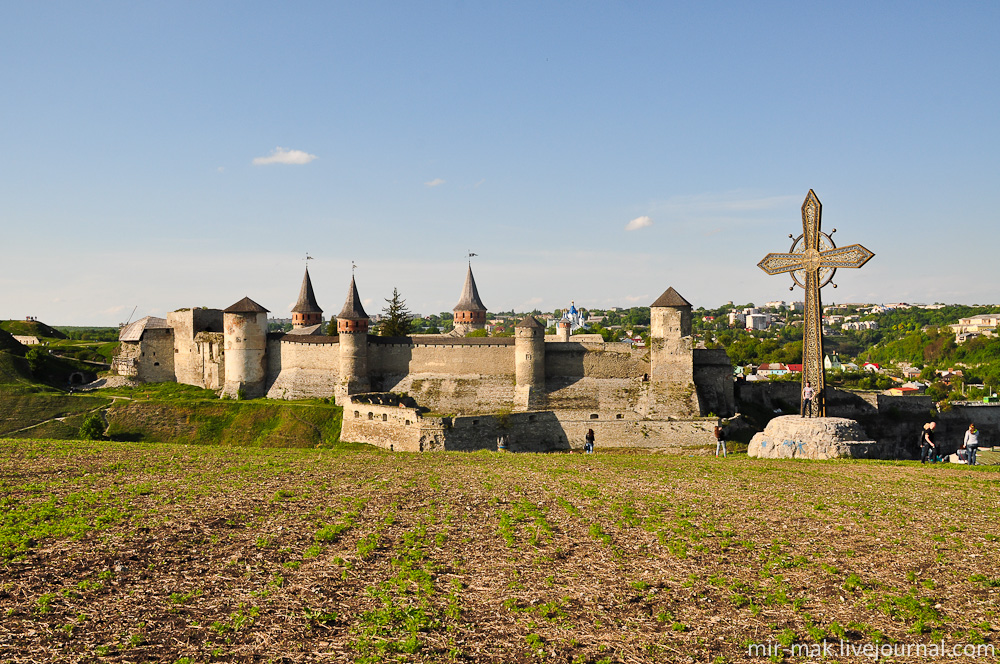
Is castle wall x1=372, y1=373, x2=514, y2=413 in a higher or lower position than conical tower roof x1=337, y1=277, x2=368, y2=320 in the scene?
lower

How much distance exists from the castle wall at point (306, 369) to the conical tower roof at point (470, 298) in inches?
957

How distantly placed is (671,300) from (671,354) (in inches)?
126

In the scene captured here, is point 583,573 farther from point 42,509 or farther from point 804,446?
point 804,446

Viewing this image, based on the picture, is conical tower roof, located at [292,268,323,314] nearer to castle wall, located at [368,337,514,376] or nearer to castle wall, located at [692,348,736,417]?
castle wall, located at [368,337,514,376]

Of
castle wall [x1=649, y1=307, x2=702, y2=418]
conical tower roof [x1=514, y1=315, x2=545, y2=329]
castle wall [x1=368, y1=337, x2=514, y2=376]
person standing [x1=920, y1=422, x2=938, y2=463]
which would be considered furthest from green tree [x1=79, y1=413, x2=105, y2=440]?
person standing [x1=920, y1=422, x2=938, y2=463]

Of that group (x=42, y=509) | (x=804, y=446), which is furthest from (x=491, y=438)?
(x=42, y=509)

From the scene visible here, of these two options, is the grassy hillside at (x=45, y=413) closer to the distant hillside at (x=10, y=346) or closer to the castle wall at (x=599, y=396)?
the distant hillside at (x=10, y=346)

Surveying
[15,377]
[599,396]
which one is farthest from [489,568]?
[15,377]

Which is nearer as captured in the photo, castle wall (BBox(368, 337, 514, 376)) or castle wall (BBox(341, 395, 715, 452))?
castle wall (BBox(341, 395, 715, 452))

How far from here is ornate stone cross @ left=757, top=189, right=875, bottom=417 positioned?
23.2 metres

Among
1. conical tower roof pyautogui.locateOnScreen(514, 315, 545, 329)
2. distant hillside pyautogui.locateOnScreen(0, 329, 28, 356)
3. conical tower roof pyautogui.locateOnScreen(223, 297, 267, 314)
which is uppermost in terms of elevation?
conical tower roof pyautogui.locateOnScreen(223, 297, 267, 314)

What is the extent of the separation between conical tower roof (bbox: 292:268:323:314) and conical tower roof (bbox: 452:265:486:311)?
16.8 meters

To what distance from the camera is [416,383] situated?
44.0m

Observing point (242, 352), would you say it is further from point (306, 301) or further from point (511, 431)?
point (511, 431)
